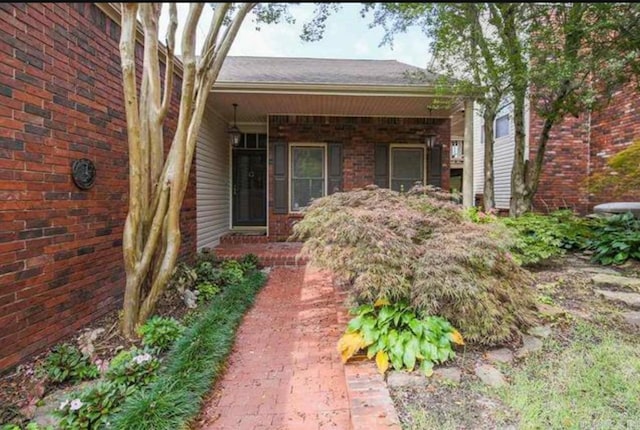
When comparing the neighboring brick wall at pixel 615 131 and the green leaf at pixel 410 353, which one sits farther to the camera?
the neighboring brick wall at pixel 615 131

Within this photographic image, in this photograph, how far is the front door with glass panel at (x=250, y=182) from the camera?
8219 mm

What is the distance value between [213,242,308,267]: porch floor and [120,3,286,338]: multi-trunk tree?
7.57 feet

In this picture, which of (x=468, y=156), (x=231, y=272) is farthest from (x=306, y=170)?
(x=231, y=272)

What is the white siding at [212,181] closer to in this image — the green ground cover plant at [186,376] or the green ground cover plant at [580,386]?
the green ground cover plant at [186,376]

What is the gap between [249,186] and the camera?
27.3 feet

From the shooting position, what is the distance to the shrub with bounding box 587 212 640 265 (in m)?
4.59

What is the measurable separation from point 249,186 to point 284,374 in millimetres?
6182

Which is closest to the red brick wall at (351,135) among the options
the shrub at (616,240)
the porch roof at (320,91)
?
the porch roof at (320,91)

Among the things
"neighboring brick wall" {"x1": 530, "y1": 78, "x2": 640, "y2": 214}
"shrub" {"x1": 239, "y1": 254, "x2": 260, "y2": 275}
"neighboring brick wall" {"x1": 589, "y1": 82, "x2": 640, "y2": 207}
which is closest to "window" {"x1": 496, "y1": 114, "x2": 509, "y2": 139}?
"neighboring brick wall" {"x1": 530, "y1": 78, "x2": 640, "y2": 214}

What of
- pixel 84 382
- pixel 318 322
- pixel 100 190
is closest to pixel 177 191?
pixel 100 190

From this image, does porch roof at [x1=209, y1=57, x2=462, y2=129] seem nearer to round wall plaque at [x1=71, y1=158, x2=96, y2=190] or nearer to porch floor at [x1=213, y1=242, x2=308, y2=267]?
porch floor at [x1=213, y1=242, x2=308, y2=267]

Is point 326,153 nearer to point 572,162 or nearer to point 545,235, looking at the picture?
point 545,235

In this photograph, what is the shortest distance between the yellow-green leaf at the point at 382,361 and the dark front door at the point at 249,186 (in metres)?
6.24

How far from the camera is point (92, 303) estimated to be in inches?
131
